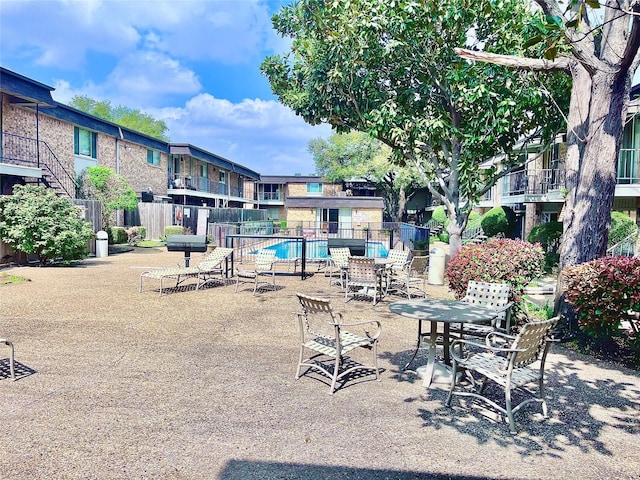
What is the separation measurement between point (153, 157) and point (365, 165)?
1791 centimetres

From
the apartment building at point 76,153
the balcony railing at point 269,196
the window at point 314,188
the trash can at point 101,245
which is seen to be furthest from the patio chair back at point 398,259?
the balcony railing at point 269,196

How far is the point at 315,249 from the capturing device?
17984 mm

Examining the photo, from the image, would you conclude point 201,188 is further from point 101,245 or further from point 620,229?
point 620,229

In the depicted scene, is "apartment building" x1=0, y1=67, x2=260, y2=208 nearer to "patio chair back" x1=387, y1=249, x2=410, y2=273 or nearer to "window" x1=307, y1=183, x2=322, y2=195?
"window" x1=307, y1=183, x2=322, y2=195

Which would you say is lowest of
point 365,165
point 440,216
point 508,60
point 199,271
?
point 199,271

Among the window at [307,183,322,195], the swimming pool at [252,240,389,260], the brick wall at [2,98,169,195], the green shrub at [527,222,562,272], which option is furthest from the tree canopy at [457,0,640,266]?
the window at [307,183,322,195]

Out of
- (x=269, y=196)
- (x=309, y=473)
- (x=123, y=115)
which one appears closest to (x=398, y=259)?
(x=309, y=473)

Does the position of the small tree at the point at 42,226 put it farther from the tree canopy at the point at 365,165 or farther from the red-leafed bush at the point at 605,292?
the tree canopy at the point at 365,165

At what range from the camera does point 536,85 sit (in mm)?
10922

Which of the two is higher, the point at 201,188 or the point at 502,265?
the point at 201,188

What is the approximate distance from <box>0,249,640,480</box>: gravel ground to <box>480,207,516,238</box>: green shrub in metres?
18.5

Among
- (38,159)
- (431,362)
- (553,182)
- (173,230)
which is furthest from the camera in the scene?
(173,230)

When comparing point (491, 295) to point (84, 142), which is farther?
point (84, 142)

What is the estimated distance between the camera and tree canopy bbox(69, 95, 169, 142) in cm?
5462
